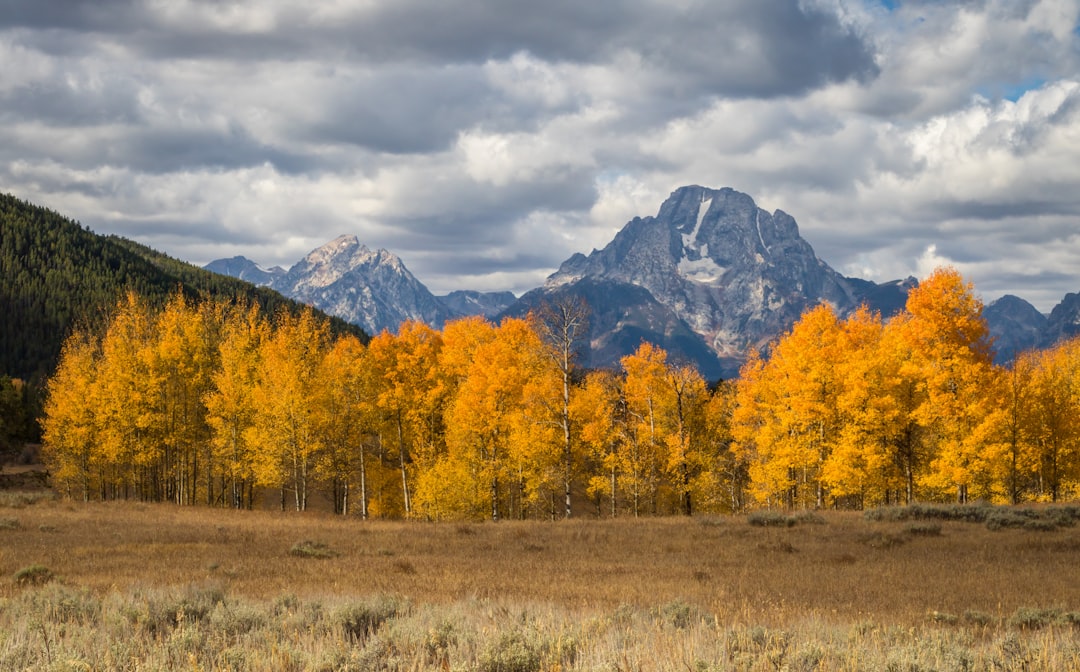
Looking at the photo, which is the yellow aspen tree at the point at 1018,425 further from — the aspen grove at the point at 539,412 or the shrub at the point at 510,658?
the shrub at the point at 510,658

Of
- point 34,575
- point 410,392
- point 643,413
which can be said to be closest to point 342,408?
point 410,392

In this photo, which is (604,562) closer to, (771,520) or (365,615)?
(365,615)

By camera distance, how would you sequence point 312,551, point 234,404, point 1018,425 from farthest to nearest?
point 234,404 < point 1018,425 < point 312,551

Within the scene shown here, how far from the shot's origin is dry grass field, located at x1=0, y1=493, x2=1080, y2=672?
8.43 meters

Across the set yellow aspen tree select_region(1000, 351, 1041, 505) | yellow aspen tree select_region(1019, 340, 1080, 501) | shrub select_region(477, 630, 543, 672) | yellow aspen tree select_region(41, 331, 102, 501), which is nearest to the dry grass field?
shrub select_region(477, 630, 543, 672)

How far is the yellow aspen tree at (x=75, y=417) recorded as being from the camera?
51.0 metres

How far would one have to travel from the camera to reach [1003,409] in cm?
3609

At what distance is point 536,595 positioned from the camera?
600 inches

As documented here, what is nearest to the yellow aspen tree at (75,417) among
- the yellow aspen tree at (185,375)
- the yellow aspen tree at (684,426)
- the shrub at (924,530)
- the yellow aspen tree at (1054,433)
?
the yellow aspen tree at (185,375)

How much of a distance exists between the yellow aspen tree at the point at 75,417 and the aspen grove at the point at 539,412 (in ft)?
0.64

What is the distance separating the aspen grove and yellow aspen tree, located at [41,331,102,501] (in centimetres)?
19

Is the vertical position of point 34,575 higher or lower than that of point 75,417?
lower

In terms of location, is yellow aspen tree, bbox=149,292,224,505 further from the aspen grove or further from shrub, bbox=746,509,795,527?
shrub, bbox=746,509,795,527

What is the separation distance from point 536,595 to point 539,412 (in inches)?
1109
